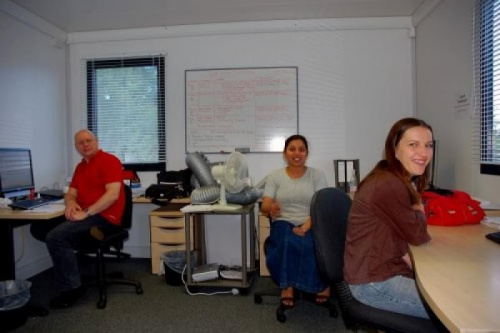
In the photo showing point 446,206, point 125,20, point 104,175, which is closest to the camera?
point 446,206

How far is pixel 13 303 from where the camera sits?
2352 millimetres

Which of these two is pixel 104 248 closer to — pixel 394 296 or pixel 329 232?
pixel 329 232

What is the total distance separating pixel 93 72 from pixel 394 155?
12.1 feet

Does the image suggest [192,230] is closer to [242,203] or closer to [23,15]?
[242,203]

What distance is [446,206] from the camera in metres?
1.85

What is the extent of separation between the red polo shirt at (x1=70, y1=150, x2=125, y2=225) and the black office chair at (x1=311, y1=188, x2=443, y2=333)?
5.96ft

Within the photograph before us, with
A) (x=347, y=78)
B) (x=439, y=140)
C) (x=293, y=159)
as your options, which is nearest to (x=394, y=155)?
(x=293, y=159)

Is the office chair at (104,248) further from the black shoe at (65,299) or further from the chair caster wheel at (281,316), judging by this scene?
the chair caster wheel at (281,316)

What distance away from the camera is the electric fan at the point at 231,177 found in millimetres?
2744

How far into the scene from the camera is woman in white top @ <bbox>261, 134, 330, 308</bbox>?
2387 mm

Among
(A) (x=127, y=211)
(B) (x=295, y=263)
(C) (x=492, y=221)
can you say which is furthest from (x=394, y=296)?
(A) (x=127, y=211)

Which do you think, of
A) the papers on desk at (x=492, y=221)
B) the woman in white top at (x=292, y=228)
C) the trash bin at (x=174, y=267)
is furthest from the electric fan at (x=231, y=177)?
the papers on desk at (x=492, y=221)

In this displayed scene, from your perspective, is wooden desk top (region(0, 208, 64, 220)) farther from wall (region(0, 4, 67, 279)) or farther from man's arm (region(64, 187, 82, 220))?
wall (region(0, 4, 67, 279))

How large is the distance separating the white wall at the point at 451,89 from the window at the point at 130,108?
2.79 metres
